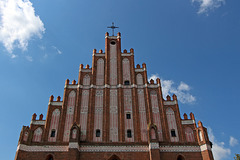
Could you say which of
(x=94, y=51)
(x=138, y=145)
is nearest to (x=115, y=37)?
(x=94, y=51)

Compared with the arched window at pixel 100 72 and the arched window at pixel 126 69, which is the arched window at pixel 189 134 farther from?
the arched window at pixel 100 72

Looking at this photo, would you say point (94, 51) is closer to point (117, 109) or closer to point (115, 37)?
point (115, 37)

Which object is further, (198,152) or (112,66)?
(112,66)

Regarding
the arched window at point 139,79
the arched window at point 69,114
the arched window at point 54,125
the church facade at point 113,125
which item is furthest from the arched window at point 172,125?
the arched window at point 54,125

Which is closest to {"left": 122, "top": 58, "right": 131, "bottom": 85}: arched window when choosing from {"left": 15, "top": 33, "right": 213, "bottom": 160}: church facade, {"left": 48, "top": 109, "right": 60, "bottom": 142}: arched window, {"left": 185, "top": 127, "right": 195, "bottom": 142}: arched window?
{"left": 15, "top": 33, "right": 213, "bottom": 160}: church facade

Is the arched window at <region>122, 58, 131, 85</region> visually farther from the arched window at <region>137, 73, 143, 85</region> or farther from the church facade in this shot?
the arched window at <region>137, 73, 143, 85</region>

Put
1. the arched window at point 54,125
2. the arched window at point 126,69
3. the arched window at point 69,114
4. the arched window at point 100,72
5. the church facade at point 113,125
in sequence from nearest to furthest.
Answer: the church facade at point 113,125 → the arched window at point 54,125 → the arched window at point 69,114 → the arched window at point 100,72 → the arched window at point 126,69

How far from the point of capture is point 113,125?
64.7 ft

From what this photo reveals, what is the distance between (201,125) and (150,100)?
5.13m

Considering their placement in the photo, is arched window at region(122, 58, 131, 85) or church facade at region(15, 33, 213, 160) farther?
arched window at region(122, 58, 131, 85)

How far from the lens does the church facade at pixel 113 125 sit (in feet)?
59.2

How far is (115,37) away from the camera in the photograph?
2666cm

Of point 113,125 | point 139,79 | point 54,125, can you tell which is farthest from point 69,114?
point 139,79

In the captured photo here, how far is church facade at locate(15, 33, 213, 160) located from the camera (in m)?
18.0
